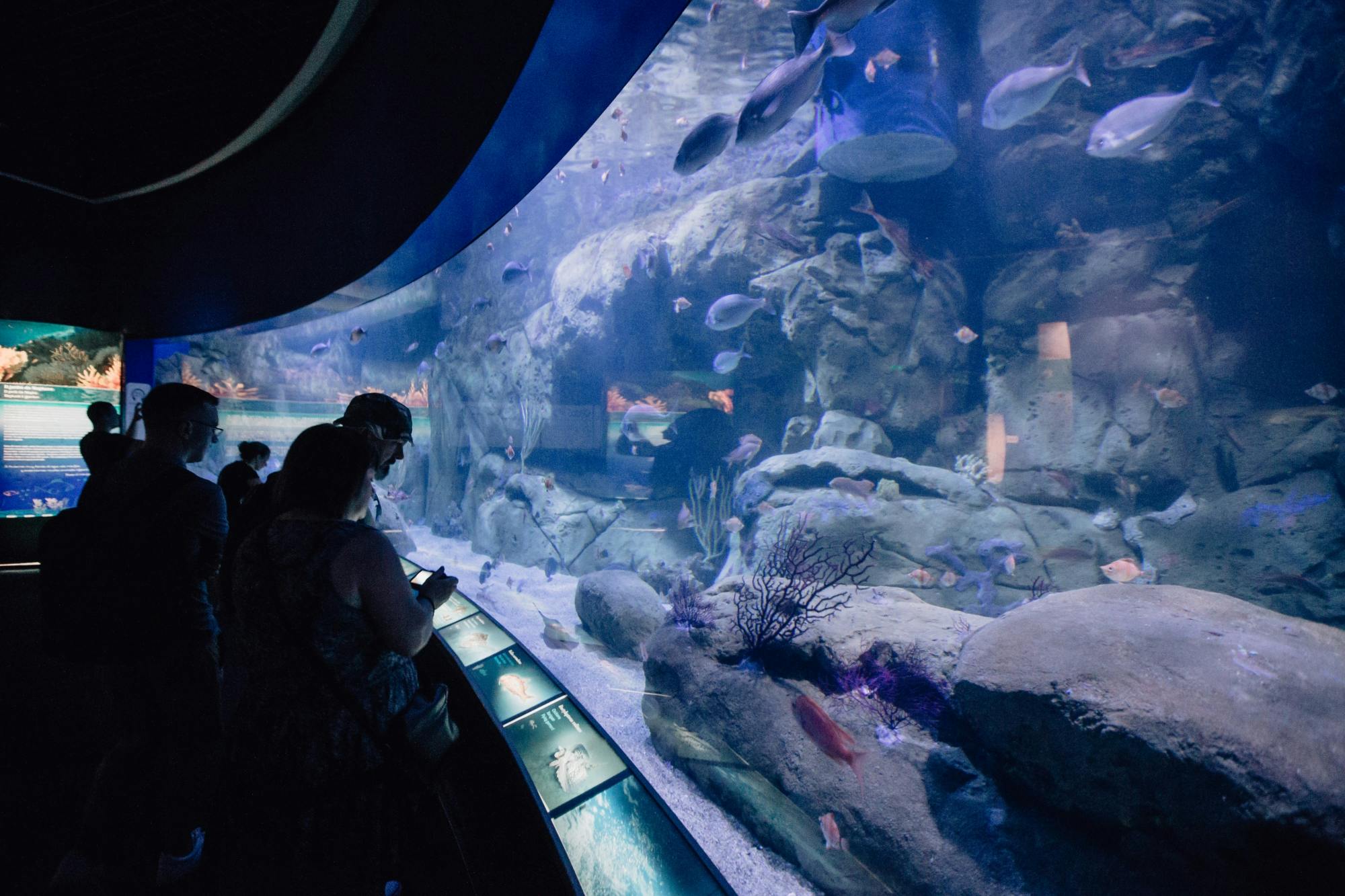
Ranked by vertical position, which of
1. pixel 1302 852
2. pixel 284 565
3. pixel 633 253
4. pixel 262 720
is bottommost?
pixel 1302 852

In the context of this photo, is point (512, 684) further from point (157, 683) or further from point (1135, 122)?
point (1135, 122)

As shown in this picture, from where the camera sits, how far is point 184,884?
2133mm

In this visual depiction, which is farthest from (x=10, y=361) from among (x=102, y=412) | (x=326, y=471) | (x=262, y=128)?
(x=326, y=471)

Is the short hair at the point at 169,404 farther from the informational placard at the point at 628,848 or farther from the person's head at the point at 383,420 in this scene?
the informational placard at the point at 628,848

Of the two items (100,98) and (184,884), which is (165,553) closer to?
(184,884)

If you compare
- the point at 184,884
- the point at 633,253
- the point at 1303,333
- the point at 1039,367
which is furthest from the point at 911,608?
the point at 1303,333

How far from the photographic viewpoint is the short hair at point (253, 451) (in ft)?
12.0

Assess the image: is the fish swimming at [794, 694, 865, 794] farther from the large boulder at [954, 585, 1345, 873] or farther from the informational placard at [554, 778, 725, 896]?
the informational placard at [554, 778, 725, 896]

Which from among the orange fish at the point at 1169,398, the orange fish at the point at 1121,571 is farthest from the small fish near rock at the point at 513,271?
the orange fish at the point at 1169,398

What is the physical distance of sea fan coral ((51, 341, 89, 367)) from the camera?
544cm

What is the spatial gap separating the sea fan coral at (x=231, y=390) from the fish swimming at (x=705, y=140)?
13.7 meters

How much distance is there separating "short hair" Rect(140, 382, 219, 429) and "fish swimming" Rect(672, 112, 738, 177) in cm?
444

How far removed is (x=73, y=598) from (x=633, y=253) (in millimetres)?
12113

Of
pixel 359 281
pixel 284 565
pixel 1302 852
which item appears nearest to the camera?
pixel 284 565
